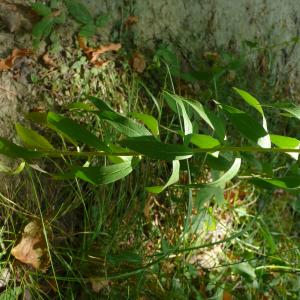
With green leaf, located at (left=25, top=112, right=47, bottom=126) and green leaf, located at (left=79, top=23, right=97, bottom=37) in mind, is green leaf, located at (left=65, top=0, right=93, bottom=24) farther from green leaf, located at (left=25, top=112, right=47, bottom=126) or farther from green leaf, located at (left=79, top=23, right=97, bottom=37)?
green leaf, located at (left=25, top=112, right=47, bottom=126)

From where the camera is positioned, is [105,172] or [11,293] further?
[11,293]

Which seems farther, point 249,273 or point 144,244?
point 249,273

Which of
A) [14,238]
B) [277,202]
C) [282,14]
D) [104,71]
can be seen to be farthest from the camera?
[282,14]

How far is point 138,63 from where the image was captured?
192cm

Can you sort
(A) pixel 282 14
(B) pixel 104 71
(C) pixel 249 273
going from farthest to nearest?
A: (A) pixel 282 14, (C) pixel 249 273, (B) pixel 104 71

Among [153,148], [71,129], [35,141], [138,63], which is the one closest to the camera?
[153,148]

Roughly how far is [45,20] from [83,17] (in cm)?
15

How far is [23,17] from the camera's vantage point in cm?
170

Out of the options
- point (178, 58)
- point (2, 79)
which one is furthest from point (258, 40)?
point (2, 79)

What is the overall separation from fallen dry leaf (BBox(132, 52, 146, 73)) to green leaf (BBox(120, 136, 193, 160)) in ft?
2.79

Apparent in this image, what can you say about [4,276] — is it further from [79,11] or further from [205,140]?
[79,11]

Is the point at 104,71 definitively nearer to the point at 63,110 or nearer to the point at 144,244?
the point at 63,110

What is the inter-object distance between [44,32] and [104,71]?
0.89 feet

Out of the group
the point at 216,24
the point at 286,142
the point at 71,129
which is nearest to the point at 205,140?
the point at 286,142
